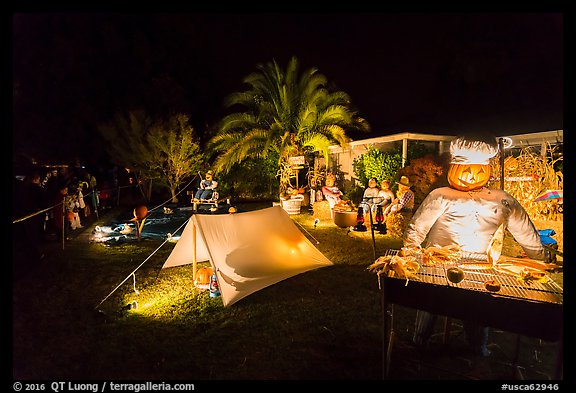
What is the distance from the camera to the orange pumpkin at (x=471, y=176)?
3.62 metres

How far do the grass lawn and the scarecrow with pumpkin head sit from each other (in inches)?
19.4

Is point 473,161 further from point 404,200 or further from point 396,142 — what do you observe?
point 396,142

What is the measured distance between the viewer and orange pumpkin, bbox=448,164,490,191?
3625 mm

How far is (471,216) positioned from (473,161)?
0.58 m

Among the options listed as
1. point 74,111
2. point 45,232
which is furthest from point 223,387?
point 74,111

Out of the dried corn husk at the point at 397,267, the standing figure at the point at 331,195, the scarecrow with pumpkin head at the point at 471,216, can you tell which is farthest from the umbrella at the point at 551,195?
the dried corn husk at the point at 397,267

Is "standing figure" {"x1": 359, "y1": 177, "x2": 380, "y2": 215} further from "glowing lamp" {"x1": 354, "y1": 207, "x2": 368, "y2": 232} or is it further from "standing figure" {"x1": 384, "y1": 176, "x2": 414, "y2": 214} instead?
"standing figure" {"x1": 384, "y1": 176, "x2": 414, "y2": 214}

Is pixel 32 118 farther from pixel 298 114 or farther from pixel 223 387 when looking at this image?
pixel 223 387

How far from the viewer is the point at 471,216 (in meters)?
3.70

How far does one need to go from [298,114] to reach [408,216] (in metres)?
7.36

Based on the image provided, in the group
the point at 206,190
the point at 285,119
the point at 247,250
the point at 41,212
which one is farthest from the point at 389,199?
the point at 41,212

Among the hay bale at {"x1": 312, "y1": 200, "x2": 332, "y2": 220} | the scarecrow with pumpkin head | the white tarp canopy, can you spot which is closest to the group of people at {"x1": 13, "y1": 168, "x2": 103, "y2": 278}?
the white tarp canopy

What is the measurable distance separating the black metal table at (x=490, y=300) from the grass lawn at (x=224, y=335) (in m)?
1.06

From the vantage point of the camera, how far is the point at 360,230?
385 inches
